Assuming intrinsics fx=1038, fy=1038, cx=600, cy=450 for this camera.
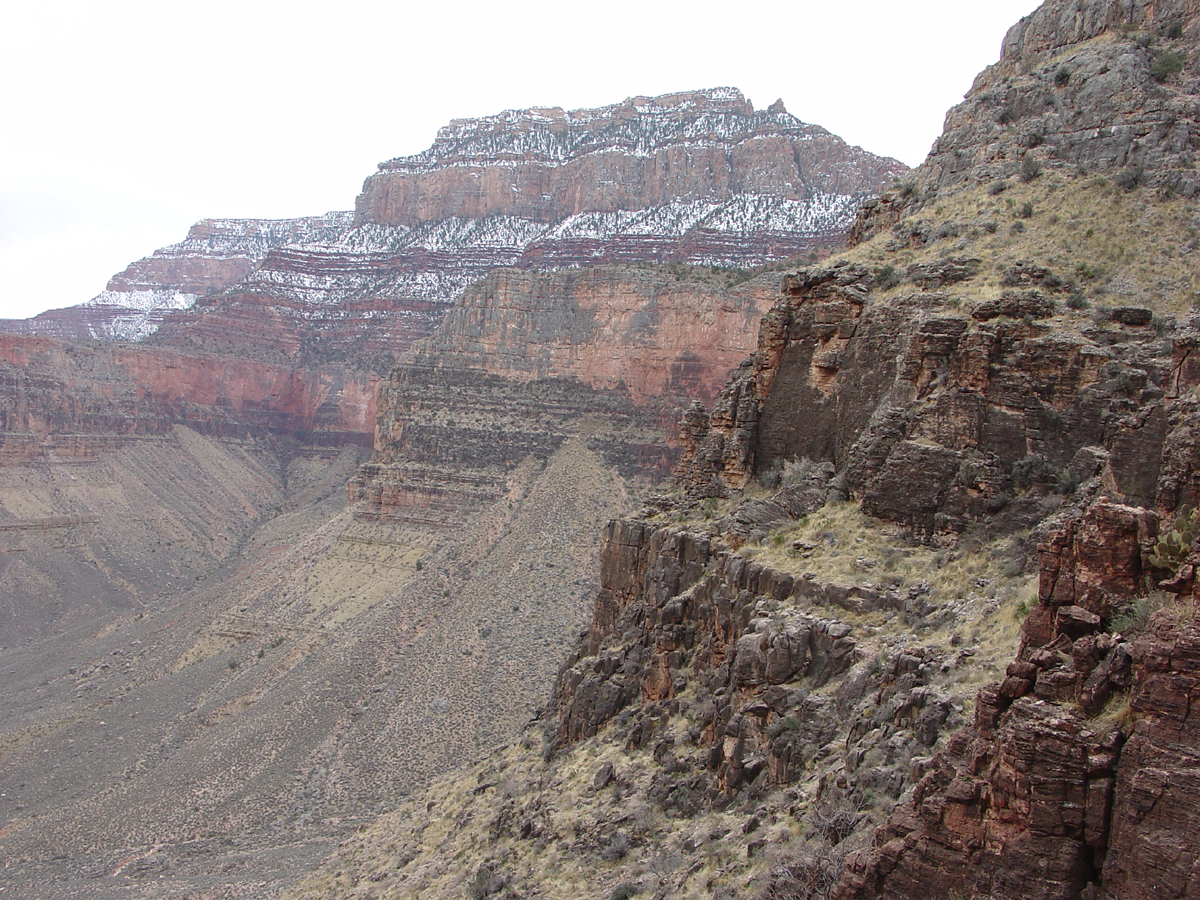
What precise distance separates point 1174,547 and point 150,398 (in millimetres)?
128638

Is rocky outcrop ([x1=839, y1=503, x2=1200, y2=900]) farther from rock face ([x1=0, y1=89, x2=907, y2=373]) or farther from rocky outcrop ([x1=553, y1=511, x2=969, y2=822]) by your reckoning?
rock face ([x1=0, y1=89, x2=907, y2=373])

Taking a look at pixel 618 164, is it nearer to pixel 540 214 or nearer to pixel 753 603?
pixel 540 214

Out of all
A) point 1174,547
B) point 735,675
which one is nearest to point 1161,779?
point 1174,547

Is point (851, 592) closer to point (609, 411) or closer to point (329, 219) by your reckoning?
point (609, 411)

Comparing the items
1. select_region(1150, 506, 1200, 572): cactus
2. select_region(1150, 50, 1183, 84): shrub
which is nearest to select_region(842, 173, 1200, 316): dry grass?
select_region(1150, 50, 1183, 84): shrub

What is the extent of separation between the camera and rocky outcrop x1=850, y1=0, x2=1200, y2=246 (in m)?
25.8

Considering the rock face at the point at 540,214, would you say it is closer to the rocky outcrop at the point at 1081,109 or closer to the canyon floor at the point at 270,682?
the canyon floor at the point at 270,682

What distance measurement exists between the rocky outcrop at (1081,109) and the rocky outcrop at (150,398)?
98923 mm

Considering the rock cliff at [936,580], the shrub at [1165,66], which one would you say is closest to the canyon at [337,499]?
A: the rock cliff at [936,580]

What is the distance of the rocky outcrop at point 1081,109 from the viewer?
25828 mm

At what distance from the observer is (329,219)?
190875mm

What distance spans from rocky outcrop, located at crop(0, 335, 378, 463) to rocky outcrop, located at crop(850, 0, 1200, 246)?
3895 inches

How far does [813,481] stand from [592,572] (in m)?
35.8

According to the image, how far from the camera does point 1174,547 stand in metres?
11.6
